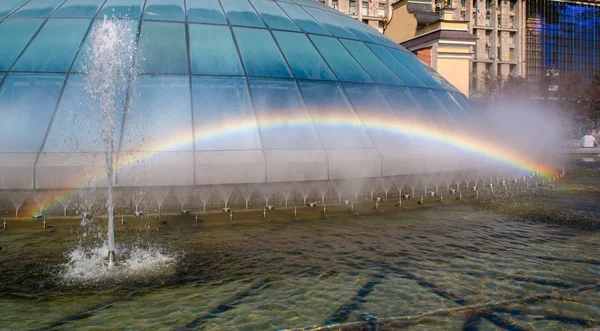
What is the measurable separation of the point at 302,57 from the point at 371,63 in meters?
2.01

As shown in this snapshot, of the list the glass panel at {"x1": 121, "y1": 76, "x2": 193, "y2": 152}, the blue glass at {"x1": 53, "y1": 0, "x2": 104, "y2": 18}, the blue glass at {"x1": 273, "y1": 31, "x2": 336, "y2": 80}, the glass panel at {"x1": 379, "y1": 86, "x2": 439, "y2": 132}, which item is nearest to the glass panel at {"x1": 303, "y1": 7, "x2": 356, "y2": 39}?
the blue glass at {"x1": 273, "y1": 31, "x2": 336, "y2": 80}

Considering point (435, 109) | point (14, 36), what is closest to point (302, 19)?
point (435, 109)

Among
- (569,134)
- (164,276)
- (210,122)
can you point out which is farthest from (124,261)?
(569,134)

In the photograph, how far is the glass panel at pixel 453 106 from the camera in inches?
468

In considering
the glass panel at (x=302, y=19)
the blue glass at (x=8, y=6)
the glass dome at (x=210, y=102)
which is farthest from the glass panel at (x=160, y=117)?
the blue glass at (x=8, y=6)

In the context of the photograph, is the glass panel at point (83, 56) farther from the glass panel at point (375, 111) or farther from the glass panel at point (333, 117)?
the glass panel at point (375, 111)

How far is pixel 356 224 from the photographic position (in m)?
7.25

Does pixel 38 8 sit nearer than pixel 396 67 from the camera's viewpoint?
Yes

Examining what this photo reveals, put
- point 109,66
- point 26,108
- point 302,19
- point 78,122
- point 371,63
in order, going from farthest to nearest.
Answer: point 302,19 < point 371,63 < point 109,66 < point 26,108 < point 78,122

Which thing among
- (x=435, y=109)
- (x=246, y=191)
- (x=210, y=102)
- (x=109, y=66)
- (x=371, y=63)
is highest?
(x=371, y=63)

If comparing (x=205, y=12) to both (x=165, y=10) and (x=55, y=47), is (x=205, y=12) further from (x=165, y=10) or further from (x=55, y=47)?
(x=55, y=47)

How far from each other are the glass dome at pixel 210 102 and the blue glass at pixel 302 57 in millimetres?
Answer: 35

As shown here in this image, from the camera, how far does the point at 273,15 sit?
1189 centimetres

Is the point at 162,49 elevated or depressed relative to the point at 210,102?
elevated
